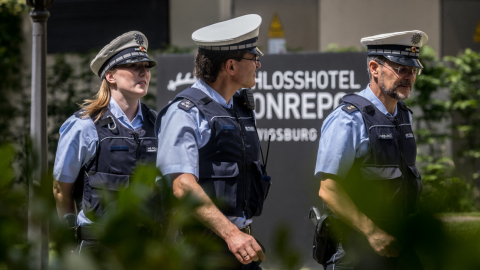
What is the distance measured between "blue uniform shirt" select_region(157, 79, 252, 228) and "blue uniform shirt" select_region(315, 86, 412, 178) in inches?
16.1

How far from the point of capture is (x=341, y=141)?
7.81 ft

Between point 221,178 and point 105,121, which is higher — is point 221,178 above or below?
below

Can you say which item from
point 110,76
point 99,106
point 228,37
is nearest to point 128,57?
point 110,76

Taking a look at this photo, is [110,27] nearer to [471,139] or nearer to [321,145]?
[471,139]

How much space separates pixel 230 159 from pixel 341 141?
1.59 ft

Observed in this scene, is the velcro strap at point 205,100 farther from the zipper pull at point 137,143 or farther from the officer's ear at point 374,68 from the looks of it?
the officer's ear at point 374,68

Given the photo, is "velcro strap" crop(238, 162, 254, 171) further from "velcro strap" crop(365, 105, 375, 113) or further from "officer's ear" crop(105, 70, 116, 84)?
"officer's ear" crop(105, 70, 116, 84)

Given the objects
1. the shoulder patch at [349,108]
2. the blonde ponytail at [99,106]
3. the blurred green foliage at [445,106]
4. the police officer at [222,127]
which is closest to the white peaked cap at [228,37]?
the police officer at [222,127]

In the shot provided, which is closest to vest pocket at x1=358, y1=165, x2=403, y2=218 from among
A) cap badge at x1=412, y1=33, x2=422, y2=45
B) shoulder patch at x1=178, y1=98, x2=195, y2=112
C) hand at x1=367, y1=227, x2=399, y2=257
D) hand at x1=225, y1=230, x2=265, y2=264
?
hand at x1=367, y1=227, x2=399, y2=257

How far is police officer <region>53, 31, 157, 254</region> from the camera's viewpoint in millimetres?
2631

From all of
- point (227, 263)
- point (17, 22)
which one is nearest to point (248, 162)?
point (227, 263)

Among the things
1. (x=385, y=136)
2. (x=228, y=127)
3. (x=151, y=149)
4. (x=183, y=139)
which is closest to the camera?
(x=183, y=139)

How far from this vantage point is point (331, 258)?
2400 mm

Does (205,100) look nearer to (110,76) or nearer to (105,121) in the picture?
(105,121)
